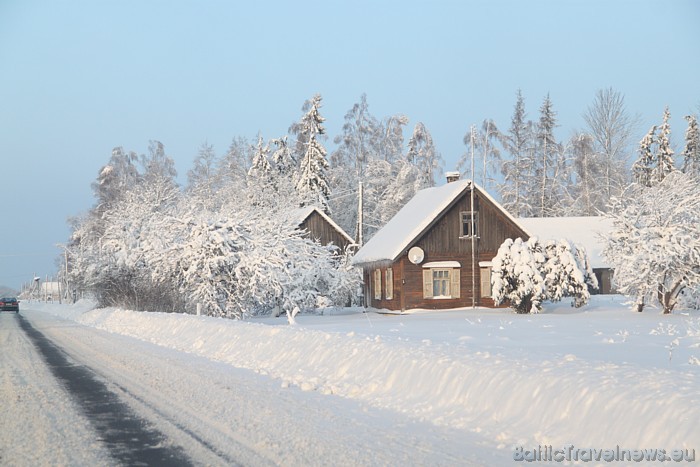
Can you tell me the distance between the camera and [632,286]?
33594mm

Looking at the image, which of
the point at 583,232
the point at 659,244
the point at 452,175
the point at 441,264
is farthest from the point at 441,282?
the point at 583,232

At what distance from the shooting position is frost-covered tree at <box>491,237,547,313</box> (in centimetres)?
3622

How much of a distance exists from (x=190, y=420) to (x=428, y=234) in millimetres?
33171

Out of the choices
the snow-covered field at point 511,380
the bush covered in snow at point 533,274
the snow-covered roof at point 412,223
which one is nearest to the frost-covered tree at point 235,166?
the snow-covered roof at point 412,223

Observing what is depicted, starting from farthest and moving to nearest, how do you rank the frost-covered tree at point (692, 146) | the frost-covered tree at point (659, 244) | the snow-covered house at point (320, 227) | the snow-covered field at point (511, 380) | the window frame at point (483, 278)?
the frost-covered tree at point (692, 146) < the snow-covered house at point (320, 227) < the window frame at point (483, 278) < the frost-covered tree at point (659, 244) < the snow-covered field at point (511, 380)

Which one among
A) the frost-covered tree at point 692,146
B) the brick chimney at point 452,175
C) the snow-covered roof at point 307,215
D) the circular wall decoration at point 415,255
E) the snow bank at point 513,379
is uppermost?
the frost-covered tree at point 692,146

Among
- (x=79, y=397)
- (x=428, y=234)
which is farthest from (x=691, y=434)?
(x=428, y=234)

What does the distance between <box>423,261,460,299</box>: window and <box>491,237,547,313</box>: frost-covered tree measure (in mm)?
5408

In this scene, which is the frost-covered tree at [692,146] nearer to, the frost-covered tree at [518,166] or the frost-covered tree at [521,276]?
the frost-covered tree at [518,166]

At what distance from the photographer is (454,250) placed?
42.5 m

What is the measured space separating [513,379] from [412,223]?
3344 centimetres

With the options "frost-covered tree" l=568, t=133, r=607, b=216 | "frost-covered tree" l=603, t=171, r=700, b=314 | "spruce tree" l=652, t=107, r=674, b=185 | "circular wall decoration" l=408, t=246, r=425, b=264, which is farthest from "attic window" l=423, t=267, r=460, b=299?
"spruce tree" l=652, t=107, r=674, b=185

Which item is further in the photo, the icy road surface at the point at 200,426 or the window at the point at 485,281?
the window at the point at 485,281

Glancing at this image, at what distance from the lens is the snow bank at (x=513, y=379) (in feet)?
25.3
